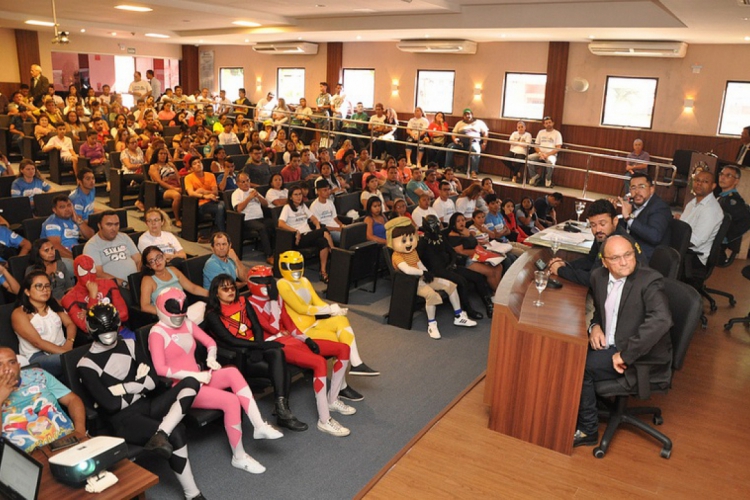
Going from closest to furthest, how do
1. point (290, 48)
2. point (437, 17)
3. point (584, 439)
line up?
point (584, 439) < point (437, 17) < point (290, 48)

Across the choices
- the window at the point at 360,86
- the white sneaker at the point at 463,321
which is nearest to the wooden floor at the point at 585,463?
the white sneaker at the point at 463,321

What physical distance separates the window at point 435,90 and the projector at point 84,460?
44.2ft

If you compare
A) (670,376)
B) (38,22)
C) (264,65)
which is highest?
Result: (38,22)

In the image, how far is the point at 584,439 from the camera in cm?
387

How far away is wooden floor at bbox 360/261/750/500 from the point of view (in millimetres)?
3508

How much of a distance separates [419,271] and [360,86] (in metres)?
11.7

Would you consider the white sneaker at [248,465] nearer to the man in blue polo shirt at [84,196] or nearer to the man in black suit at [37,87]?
the man in blue polo shirt at [84,196]

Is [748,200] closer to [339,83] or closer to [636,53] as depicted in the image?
[636,53]

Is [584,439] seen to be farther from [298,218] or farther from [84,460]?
[298,218]

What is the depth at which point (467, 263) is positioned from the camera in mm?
7441

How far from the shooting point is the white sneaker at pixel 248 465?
159 inches

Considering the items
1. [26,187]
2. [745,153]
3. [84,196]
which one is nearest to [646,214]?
[745,153]

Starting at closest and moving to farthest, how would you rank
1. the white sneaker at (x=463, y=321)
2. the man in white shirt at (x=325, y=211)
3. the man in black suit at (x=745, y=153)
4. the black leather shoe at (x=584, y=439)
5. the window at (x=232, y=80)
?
the black leather shoe at (x=584, y=439) < the white sneaker at (x=463, y=321) < the man in white shirt at (x=325, y=211) < the man in black suit at (x=745, y=153) < the window at (x=232, y=80)

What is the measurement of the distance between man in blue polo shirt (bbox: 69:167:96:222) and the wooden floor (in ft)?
16.3
